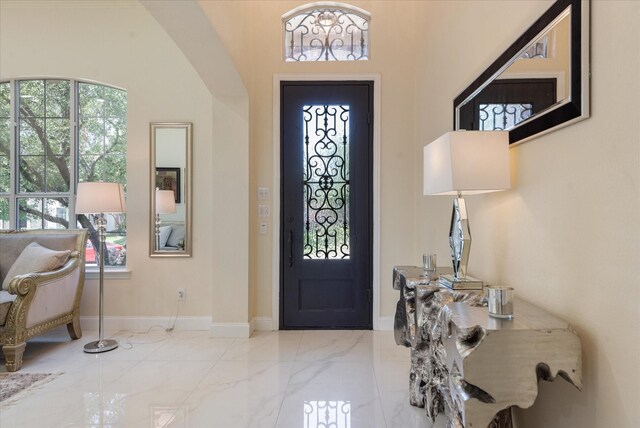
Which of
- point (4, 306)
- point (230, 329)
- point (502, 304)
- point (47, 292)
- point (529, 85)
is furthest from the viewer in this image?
point (230, 329)

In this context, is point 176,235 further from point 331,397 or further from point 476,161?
point 476,161

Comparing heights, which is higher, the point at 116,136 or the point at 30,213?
the point at 116,136

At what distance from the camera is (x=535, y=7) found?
155cm

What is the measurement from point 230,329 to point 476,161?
9.10 ft

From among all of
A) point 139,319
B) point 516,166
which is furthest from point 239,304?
point 516,166

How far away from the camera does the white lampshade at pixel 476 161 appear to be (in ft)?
5.34

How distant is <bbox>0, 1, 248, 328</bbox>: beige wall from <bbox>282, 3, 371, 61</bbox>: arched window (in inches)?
42.4

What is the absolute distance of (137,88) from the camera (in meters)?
3.72

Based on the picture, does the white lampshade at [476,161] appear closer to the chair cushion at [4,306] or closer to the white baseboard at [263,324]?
the white baseboard at [263,324]

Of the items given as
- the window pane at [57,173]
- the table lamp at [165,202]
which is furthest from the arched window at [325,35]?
the window pane at [57,173]

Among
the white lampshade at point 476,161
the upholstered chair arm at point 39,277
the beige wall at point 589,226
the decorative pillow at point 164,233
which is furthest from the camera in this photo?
the decorative pillow at point 164,233

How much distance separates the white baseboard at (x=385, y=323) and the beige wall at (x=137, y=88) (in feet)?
5.74

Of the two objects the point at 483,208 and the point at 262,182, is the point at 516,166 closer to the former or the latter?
the point at 483,208

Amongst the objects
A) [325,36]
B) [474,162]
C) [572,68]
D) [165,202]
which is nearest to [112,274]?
[165,202]
